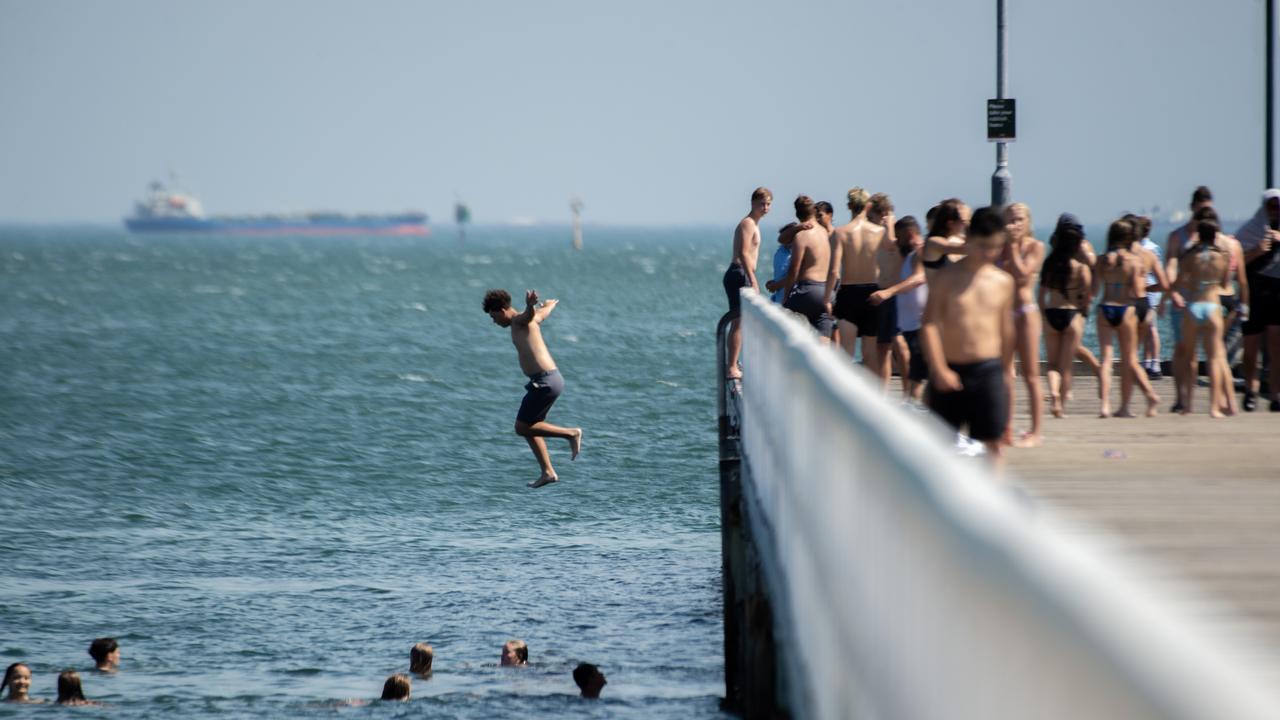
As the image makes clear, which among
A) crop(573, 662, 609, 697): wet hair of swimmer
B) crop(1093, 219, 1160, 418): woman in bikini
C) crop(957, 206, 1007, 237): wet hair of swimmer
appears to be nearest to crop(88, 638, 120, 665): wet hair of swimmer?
crop(573, 662, 609, 697): wet hair of swimmer

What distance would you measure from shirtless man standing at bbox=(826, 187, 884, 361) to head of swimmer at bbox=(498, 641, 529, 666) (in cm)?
631

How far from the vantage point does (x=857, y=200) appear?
42.7 feet

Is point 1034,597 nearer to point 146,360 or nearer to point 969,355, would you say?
point 969,355

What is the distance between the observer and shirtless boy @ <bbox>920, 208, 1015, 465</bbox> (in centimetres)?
793

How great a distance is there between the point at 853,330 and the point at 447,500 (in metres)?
17.7

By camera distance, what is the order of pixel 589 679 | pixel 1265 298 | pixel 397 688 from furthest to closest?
pixel 397 688
pixel 589 679
pixel 1265 298

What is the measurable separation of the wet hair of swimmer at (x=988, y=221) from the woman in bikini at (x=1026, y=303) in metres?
1.99

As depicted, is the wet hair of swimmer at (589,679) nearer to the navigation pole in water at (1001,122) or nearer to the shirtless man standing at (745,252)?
the shirtless man standing at (745,252)

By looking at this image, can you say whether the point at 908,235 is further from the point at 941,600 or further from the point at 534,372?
the point at 941,600

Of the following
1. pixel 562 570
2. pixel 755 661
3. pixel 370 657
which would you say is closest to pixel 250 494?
pixel 562 570

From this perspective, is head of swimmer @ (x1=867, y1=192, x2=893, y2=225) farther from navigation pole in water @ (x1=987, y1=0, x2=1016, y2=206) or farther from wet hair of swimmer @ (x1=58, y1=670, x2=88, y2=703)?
wet hair of swimmer @ (x1=58, y1=670, x2=88, y2=703)

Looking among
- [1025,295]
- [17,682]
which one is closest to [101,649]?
[17,682]

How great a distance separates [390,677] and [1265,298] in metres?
9.19

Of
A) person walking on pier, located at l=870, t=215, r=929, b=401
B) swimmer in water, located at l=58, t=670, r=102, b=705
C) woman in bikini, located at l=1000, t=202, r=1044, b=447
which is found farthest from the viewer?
swimmer in water, located at l=58, t=670, r=102, b=705
